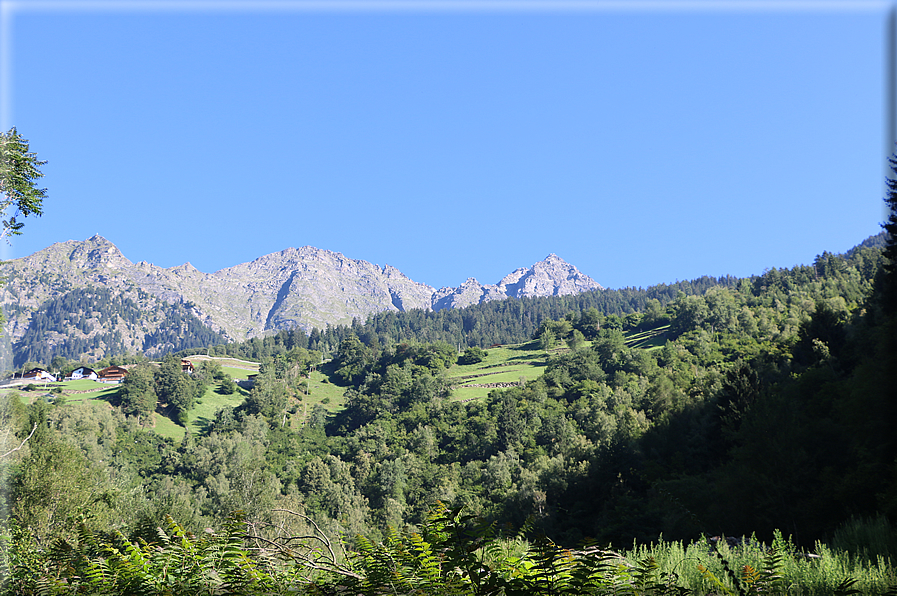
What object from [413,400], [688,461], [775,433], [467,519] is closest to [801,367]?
[688,461]

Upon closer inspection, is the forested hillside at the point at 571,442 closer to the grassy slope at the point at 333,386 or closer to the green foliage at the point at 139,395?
the grassy slope at the point at 333,386

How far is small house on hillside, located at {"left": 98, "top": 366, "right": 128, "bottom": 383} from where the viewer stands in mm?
132625

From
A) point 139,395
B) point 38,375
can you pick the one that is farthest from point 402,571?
point 38,375

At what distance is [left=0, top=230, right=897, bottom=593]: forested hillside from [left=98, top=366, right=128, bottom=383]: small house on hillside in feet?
101

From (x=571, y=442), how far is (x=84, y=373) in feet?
426

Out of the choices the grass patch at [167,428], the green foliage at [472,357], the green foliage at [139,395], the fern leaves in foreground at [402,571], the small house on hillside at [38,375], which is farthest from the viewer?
the green foliage at [472,357]

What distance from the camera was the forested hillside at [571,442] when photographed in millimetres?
23984

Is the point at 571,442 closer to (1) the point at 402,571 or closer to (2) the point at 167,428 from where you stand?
(1) the point at 402,571

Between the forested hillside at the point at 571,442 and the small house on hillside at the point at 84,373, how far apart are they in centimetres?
3889

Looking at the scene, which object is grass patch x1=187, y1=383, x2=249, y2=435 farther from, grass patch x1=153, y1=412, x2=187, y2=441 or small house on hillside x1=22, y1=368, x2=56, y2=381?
small house on hillside x1=22, y1=368, x2=56, y2=381

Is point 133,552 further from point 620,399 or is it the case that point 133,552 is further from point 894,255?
point 620,399

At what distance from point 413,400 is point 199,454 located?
40766 mm

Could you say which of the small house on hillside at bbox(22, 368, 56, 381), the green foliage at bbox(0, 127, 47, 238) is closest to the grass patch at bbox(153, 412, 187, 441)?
the small house on hillside at bbox(22, 368, 56, 381)

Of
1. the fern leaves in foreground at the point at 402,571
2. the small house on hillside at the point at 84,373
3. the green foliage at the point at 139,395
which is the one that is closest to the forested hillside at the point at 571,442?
the fern leaves in foreground at the point at 402,571
